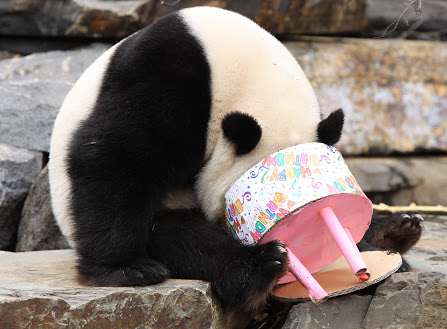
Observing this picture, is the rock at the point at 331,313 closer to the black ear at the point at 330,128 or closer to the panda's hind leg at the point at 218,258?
the panda's hind leg at the point at 218,258

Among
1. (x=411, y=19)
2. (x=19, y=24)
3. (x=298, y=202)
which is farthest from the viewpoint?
(x=411, y=19)

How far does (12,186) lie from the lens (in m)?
3.45

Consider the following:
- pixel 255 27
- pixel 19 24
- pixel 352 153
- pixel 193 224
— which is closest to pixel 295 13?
pixel 352 153

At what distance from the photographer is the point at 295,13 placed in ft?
16.3

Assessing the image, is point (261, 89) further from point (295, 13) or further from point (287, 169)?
point (295, 13)

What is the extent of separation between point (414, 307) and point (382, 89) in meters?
3.37

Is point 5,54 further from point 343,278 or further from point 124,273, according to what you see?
point 343,278

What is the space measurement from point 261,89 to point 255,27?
0.32 m

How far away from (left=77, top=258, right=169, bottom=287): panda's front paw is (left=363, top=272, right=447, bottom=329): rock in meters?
0.74

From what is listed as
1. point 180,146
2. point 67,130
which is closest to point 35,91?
point 67,130

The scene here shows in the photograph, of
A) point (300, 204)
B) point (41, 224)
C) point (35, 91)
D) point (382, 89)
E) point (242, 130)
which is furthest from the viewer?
point (382, 89)

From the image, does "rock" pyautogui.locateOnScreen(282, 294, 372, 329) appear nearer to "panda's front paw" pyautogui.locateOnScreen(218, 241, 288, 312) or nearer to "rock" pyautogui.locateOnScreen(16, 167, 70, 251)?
"panda's front paw" pyautogui.locateOnScreen(218, 241, 288, 312)

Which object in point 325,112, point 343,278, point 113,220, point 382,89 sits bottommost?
point 325,112

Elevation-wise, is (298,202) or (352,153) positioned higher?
(298,202)
